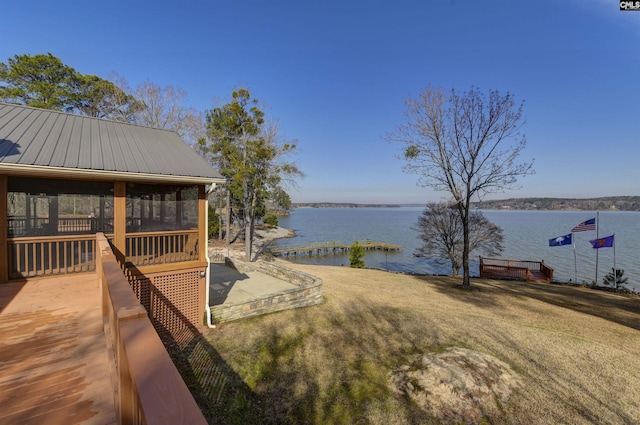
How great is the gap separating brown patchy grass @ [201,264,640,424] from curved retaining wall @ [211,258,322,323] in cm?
32

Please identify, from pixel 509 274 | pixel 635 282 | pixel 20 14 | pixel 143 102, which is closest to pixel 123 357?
pixel 20 14

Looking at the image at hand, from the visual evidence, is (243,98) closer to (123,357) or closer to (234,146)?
(234,146)

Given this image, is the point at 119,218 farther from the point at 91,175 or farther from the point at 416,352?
the point at 416,352

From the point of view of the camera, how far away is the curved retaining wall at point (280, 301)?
8.27 meters

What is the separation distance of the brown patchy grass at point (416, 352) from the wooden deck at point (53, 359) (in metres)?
2.58

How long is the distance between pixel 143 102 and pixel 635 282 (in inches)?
1501

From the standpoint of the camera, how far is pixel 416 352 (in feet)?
22.5

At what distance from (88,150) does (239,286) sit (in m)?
6.19

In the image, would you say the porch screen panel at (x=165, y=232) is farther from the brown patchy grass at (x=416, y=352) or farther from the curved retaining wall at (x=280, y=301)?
the brown patchy grass at (x=416, y=352)

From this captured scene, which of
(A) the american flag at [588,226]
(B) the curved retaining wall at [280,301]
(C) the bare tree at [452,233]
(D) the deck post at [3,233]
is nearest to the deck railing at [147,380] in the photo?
(D) the deck post at [3,233]

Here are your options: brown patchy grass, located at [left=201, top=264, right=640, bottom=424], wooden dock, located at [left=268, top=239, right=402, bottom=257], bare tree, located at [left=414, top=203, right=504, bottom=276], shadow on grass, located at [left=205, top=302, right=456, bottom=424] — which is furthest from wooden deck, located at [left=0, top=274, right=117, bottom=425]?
wooden dock, located at [left=268, top=239, right=402, bottom=257]

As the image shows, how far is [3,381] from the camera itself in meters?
2.66

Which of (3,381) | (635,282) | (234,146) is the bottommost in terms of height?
(635,282)

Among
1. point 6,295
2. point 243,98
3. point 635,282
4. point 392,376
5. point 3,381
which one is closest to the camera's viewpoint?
point 3,381
